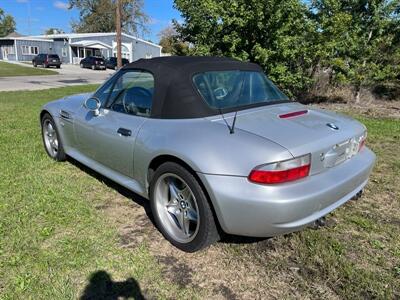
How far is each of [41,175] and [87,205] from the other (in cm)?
119

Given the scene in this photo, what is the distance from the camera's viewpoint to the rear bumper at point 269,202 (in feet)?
8.14

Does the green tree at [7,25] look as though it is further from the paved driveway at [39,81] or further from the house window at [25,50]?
the paved driveway at [39,81]

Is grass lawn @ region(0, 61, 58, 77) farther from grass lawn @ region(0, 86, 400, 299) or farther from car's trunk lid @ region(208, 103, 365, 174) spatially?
car's trunk lid @ region(208, 103, 365, 174)

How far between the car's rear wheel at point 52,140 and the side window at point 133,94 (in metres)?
1.52

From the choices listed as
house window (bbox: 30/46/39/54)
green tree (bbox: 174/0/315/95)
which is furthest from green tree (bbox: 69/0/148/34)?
green tree (bbox: 174/0/315/95)

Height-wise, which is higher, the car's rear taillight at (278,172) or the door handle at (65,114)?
the car's rear taillight at (278,172)

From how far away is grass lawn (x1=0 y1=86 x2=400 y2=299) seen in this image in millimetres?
2582

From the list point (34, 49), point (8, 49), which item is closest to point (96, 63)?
point (34, 49)

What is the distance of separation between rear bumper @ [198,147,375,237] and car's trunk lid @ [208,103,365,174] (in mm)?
178

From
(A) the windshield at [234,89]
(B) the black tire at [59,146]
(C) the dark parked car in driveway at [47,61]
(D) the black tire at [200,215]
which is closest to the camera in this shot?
(D) the black tire at [200,215]

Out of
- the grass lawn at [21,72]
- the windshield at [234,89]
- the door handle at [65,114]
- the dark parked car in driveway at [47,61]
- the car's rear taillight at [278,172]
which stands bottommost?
the grass lawn at [21,72]

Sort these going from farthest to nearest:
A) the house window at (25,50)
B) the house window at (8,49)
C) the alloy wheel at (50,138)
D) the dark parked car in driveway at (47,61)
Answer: the house window at (8,49) < the house window at (25,50) < the dark parked car in driveway at (47,61) < the alloy wheel at (50,138)

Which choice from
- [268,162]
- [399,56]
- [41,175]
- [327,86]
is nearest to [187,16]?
[327,86]

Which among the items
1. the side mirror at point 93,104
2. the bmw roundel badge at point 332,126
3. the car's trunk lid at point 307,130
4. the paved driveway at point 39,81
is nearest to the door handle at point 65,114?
the side mirror at point 93,104
